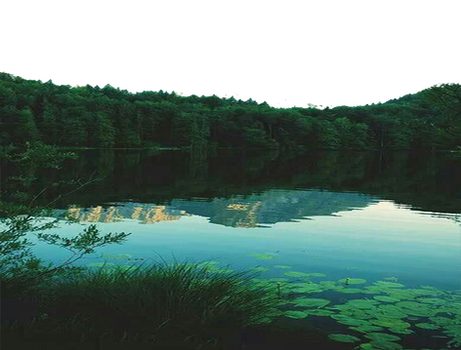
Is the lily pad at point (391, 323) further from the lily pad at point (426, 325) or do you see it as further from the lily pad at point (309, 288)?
the lily pad at point (309, 288)

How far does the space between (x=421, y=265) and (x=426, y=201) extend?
75.3 ft

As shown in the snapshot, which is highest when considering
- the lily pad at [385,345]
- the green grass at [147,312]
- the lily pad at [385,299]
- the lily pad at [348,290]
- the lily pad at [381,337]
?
the green grass at [147,312]

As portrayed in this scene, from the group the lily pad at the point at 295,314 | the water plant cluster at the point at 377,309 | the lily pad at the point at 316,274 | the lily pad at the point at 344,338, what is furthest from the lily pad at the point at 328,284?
the lily pad at the point at 344,338

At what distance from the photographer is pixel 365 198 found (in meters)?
40.6

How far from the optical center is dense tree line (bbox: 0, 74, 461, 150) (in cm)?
13112

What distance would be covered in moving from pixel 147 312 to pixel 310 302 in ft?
16.1

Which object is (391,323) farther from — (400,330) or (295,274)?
(295,274)

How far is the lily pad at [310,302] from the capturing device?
12.2 m

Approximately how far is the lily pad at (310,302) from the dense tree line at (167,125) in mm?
108400

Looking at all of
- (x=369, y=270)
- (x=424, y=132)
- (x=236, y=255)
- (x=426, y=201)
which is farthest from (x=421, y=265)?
(x=424, y=132)

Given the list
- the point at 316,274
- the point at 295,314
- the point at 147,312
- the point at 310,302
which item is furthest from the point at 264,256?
the point at 147,312

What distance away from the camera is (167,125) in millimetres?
174625

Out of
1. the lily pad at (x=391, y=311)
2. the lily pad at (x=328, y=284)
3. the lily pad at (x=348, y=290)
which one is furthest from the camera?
the lily pad at (x=328, y=284)

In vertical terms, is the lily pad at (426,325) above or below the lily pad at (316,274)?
below
